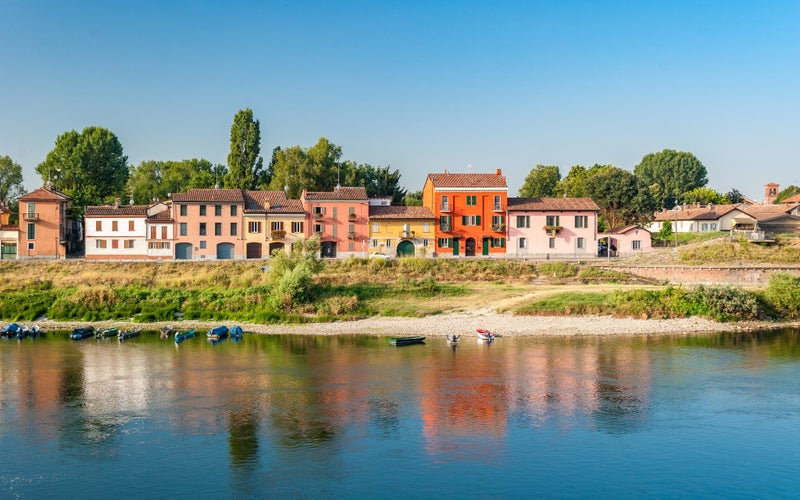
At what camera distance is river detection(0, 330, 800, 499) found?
1029 inches

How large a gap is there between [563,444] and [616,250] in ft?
181

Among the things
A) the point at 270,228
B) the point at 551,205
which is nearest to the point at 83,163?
the point at 270,228

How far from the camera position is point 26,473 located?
1044 inches

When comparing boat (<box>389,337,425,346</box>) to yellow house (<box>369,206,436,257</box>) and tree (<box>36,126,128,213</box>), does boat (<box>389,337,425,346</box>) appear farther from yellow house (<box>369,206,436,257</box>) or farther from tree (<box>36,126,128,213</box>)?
tree (<box>36,126,128,213</box>)

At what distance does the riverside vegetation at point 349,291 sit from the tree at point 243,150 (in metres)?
23.1

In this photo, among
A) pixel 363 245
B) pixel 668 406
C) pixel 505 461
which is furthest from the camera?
pixel 363 245

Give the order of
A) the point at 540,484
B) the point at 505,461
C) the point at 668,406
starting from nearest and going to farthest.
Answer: the point at 540,484 → the point at 505,461 → the point at 668,406

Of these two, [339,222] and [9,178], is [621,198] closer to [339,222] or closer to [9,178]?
[339,222]

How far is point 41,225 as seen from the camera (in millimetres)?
79750

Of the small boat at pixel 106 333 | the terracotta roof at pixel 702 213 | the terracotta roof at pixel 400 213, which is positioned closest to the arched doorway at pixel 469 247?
the terracotta roof at pixel 400 213

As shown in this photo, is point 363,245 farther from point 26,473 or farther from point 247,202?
point 26,473

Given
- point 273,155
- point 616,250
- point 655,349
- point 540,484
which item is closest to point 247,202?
point 273,155

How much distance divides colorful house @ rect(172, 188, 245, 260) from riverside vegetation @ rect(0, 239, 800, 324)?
5.00 m

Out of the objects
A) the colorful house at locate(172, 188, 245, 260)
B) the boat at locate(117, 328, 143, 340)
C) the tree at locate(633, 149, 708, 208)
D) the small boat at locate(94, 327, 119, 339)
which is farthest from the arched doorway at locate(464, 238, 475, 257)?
the tree at locate(633, 149, 708, 208)
